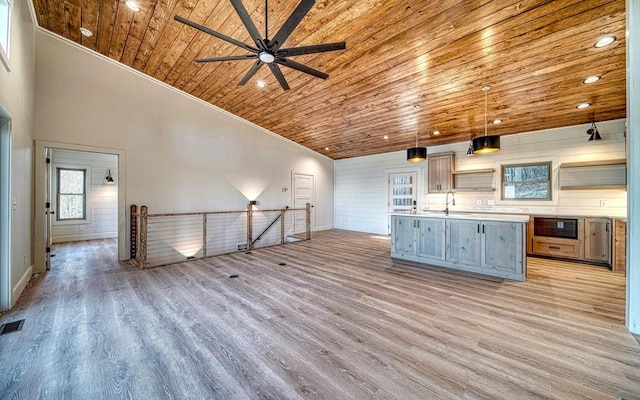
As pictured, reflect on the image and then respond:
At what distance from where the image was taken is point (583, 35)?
111 inches

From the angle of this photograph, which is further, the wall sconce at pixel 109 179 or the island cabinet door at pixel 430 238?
the wall sconce at pixel 109 179

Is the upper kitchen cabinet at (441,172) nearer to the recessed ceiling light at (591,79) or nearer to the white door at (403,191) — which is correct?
the white door at (403,191)

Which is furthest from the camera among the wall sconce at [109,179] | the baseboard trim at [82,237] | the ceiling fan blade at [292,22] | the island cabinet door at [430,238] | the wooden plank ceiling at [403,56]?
the wall sconce at [109,179]

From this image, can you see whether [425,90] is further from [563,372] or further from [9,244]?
[9,244]

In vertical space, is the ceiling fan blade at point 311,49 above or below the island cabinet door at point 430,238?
above

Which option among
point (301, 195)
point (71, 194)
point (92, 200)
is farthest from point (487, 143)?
point (71, 194)

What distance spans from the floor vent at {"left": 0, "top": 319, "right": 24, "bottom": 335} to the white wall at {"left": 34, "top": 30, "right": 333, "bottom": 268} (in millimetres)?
2919

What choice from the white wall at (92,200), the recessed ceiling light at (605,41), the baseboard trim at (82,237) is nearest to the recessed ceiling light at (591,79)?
the recessed ceiling light at (605,41)

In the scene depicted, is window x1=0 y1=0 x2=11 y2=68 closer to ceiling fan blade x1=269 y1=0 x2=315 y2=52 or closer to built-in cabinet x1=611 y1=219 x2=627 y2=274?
ceiling fan blade x1=269 y1=0 x2=315 y2=52

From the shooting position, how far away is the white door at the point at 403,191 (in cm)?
760

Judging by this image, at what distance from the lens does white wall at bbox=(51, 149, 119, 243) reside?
6.88 m

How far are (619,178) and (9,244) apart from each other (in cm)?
973

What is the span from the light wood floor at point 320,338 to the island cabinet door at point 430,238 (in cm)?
72

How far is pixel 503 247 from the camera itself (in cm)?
387
